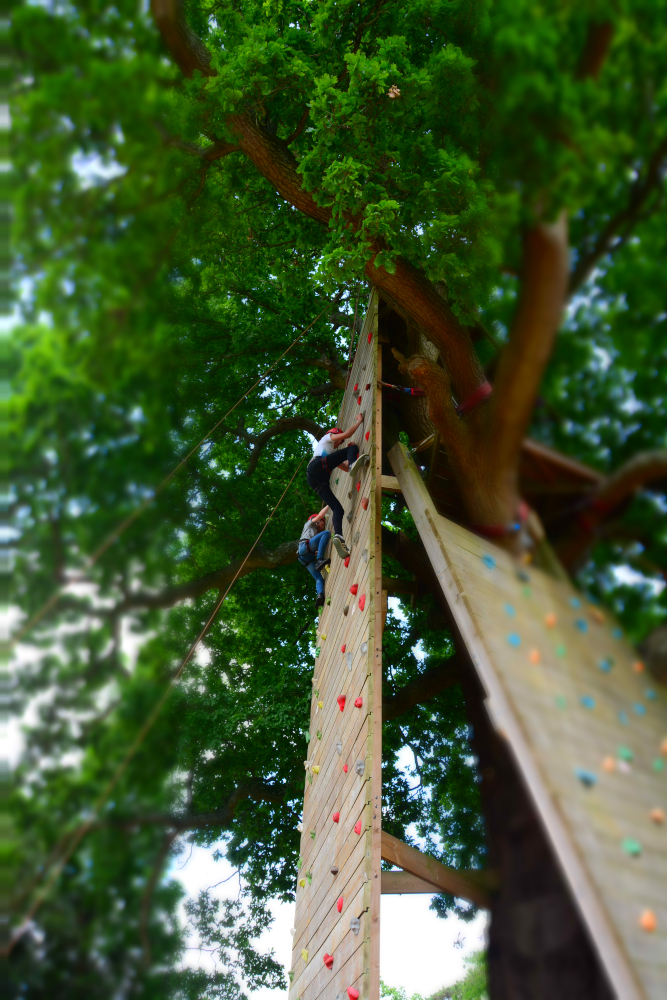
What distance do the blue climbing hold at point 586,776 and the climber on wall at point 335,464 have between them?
18.5 ft

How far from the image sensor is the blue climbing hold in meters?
1.17

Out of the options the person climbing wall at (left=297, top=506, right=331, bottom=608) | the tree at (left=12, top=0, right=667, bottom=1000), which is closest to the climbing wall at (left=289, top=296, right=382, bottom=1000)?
the person climbing wall at (left=297, top=506, right=331, bottom=608)

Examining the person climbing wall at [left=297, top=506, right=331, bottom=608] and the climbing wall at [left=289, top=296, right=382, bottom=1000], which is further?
the person climbing wall at [left=297, top=506, right=331, bottom=608]

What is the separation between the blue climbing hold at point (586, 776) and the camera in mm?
1171

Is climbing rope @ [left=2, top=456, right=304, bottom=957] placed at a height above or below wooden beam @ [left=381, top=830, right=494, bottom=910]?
below

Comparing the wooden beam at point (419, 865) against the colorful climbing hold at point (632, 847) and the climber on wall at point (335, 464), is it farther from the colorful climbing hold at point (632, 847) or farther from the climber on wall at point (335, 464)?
the colorful climbing hold at point (632, 847)

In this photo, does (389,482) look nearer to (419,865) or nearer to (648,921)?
(419,865)

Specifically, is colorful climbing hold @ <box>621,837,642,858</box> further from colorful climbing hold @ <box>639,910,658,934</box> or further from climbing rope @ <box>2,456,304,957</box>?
climbing rope @ <box>2,456,304,957</box>

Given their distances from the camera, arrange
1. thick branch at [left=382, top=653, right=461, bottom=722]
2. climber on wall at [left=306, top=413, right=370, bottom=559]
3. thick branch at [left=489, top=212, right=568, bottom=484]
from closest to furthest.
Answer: thick branch at [left=489, top=212, right=568, bottom=484] → climber on wall at [left=306, top=413, right=370, bottom=559] → thick branch at [left=382, top=653, right=461, bottom=722]

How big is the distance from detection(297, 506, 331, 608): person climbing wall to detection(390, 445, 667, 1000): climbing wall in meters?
6.97

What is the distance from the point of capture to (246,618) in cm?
1225

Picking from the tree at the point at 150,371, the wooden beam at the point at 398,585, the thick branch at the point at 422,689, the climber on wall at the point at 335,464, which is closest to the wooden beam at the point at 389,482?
the climber on wall at the point at 335,464

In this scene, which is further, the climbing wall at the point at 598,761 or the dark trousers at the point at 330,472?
the dark trousers at the point at 330,472

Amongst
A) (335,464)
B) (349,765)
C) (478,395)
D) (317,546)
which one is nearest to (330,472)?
(335,464)
